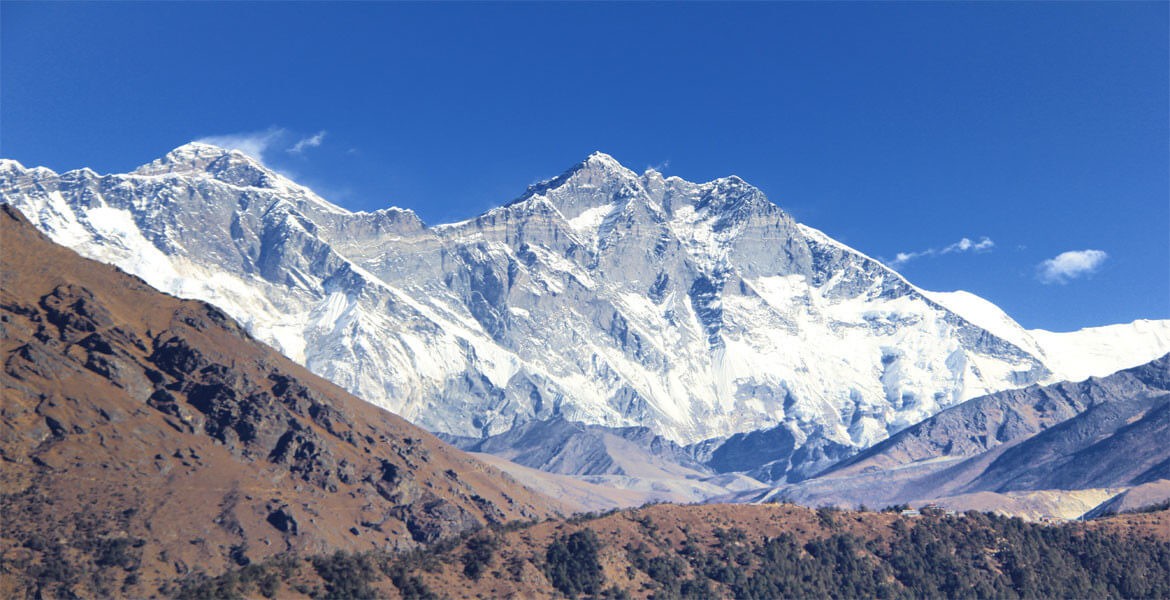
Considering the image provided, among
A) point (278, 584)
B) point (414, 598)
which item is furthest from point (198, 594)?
point (414, 598)

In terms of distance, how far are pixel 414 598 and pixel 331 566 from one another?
36.7 ft

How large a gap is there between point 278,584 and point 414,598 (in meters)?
18.2

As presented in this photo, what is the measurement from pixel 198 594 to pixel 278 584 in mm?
9700

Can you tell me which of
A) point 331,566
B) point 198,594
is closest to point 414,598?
point 331,566

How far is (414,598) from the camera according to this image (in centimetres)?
19975

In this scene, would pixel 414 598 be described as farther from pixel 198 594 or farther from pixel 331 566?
pixel 198 594

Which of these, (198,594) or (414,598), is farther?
(414,598)

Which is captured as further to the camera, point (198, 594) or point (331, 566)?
point (331, 566)

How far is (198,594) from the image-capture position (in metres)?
186

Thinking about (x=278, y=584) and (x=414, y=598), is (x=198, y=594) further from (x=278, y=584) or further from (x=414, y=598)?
(x=414, y=598)

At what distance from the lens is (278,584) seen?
7505 inches

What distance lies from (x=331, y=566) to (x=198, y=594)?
1914cm

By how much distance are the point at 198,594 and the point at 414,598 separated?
2773 cm
